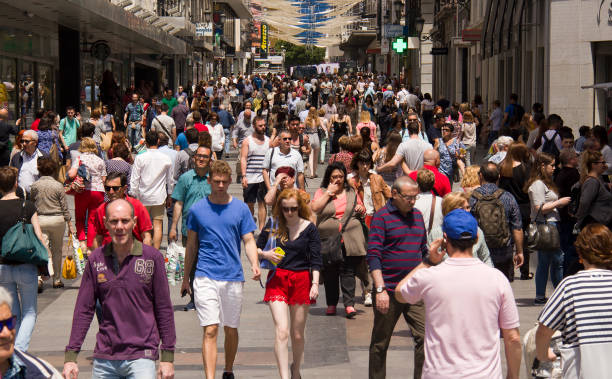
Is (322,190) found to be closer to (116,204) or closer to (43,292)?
(43,292)

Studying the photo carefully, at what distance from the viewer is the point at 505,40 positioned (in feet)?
109

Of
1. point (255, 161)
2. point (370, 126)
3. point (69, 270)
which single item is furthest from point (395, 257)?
point (370, 126)

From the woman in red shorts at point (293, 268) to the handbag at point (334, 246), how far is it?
2154mm

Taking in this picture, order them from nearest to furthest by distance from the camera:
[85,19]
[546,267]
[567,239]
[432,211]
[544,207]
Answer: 1. [432,211]
2. [544,207]
3. [546,267]
4. [567,239]
5. [85,19]

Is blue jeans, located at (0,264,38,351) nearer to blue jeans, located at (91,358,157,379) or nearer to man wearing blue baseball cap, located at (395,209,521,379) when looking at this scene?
blue jeans, located at (91,358,157,379)

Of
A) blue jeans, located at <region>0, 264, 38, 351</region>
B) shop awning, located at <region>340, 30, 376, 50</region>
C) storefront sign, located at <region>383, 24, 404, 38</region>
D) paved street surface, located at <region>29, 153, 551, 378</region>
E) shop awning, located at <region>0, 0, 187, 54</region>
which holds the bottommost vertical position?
paved street surface, located at <region>29, 153, 551, 378</region>

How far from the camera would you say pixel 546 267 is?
37.2ft

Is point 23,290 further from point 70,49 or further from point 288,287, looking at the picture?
point 70,49

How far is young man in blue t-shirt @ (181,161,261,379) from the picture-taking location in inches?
316

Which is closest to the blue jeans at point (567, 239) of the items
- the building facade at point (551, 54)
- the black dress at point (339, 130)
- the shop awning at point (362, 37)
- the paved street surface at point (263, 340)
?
the paved street surface at point (263, 340)

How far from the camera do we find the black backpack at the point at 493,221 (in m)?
9.43

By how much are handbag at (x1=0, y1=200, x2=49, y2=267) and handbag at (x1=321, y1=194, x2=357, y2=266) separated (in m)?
2.93

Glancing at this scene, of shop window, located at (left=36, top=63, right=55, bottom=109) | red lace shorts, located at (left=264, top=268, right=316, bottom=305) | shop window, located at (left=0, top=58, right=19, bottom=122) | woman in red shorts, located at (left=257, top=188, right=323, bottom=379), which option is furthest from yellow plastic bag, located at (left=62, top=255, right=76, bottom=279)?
shop window, located at (left=36, top=63, right=55, bottom=109)

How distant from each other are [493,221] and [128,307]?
4.51 m
